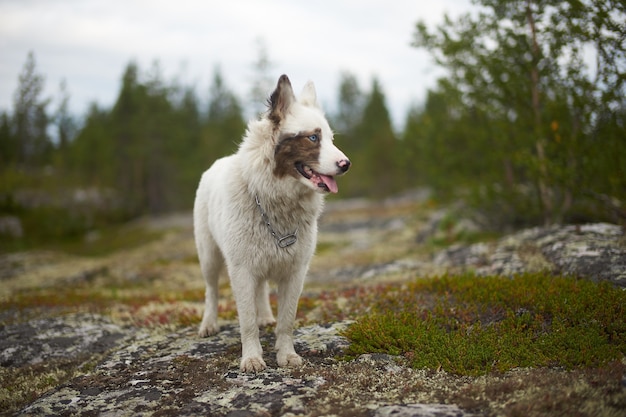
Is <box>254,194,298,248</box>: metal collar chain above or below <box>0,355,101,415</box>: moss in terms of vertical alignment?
above

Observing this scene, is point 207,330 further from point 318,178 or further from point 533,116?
point 533,116

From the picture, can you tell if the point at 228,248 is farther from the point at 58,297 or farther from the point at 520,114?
the point at 520,114

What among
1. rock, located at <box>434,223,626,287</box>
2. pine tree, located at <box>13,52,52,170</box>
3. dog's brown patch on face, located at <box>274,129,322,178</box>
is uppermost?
pine tree, located at <box>13,52,52,170</box>

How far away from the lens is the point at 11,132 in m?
54.1

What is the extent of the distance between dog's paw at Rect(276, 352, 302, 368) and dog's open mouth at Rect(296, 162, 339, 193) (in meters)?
2.09

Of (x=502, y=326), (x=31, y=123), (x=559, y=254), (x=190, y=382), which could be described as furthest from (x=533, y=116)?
(x=31, y=123)

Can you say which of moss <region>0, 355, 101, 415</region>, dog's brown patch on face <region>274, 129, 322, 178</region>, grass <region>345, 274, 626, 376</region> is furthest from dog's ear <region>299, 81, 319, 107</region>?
moss <region>0, 355, 101, 415</region>

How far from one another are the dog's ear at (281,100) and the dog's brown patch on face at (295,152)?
0.29 metres

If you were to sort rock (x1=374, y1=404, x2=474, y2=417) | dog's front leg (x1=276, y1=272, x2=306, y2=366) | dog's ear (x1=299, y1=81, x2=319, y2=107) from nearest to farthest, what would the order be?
rock (x1=374, y1=404, x2=474, y2=417) < dog's front leg (x1=276, y1=272, x2=306, y2=366) < dog's ear (x1=299, y1=81, x2=319, y2=107)

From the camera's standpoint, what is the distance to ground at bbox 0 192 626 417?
13.3ft

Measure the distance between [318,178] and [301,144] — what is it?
45 centimetres

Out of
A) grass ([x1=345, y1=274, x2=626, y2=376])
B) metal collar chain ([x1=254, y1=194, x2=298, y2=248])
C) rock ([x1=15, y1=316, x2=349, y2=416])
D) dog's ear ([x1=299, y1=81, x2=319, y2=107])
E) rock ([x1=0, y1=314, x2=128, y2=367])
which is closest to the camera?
rock ([x1=15, y1=316, x2=349, y2=416])

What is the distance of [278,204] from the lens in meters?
5.36

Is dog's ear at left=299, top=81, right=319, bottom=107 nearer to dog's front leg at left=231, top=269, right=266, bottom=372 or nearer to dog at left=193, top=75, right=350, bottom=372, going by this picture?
dog at left=193, top=75, right=350, bottom=372
